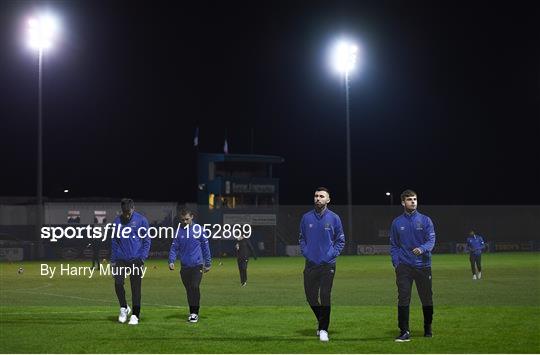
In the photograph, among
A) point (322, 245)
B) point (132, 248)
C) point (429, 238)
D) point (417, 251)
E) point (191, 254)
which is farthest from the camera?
point (191, 254)

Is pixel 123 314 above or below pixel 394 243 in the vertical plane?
below

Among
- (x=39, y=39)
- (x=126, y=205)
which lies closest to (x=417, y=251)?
(x=126, y=205)

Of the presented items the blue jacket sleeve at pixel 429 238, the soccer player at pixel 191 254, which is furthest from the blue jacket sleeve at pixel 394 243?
the soccer player at pixel 191 254

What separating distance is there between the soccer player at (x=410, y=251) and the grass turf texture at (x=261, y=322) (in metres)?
0.70

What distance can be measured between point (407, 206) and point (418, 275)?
123 cm

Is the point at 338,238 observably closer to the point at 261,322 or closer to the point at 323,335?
the point at 323,335

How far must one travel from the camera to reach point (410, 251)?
46.3 ft

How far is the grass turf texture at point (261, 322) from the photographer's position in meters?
14.1

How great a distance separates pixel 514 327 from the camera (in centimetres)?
1669

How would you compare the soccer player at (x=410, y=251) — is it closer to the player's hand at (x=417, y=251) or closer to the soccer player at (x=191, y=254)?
the player's hand at (x=417, y=251)

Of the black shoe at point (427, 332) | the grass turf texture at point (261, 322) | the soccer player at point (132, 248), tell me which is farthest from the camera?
the soccer player at point (132, 248)

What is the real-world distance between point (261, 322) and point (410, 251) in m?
4.72

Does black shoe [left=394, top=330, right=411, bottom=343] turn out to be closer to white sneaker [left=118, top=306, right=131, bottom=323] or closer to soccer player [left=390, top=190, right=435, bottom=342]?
soccer player [left=390, top=190, right=435, bottom=342]

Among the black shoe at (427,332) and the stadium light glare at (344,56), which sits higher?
the stadium light glare at (344,56)
